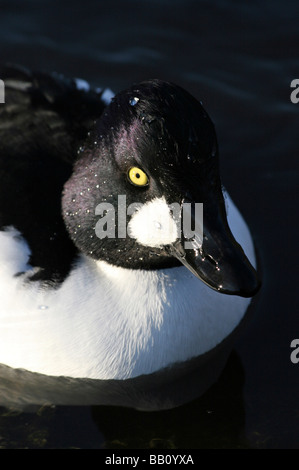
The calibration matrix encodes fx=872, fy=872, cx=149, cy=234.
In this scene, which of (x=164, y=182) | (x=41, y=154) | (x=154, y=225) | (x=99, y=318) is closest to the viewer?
(x=164, y=182)

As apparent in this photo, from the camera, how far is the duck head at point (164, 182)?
438 centimetres

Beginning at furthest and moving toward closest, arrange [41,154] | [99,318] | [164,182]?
[41,154]
[99,318]
[164,182]

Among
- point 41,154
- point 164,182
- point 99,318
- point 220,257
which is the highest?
point 41,154

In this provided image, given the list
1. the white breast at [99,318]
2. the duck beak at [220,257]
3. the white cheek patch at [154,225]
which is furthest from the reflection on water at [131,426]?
the white cheek patch at [154,225]

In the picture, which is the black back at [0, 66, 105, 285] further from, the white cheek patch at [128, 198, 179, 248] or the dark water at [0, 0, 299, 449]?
the dark water at [0, 0, 299, 449]

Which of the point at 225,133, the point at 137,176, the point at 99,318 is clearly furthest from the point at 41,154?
the point at 225,133

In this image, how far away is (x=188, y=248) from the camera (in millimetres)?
4570

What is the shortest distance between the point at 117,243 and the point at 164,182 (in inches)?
23.3

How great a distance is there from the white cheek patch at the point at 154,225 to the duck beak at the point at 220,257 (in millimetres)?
103

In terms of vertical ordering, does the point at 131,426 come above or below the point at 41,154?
below

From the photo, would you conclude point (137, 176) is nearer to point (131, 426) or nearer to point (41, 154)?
point (41, 154)

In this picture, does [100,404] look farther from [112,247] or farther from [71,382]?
[112,247]

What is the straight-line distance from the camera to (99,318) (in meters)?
5.04
